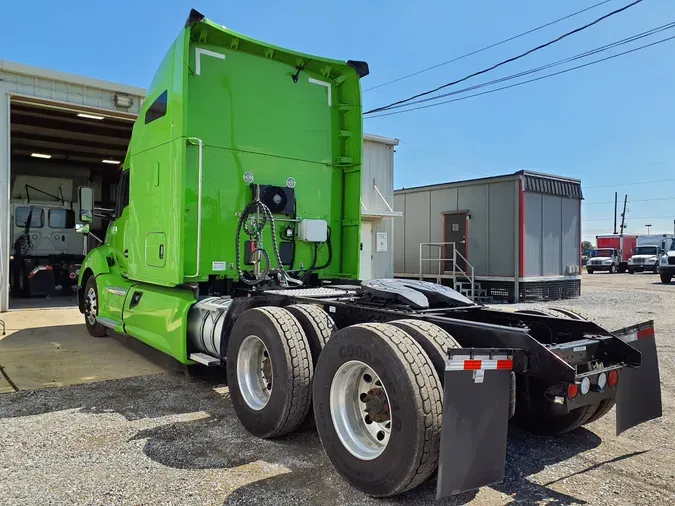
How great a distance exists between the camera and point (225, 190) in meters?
6.05

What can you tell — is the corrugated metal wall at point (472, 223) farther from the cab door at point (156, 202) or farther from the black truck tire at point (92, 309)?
the cab door at point (156, 202)

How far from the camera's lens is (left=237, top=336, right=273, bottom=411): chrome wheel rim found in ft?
14.6

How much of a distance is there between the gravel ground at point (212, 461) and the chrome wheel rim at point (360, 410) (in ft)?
0.93

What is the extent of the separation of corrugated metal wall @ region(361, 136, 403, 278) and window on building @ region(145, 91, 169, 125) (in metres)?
9.20

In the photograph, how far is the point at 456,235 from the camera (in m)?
17.2

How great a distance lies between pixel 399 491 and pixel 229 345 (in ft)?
7.24

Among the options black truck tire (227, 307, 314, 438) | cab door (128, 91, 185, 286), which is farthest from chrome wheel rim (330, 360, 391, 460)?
cab door (128, 91, 185, 286)

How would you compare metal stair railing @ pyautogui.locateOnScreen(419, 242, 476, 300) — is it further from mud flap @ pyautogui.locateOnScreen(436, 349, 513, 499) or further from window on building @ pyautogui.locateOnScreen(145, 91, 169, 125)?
mud flap @ pyautogui.locateOnScreen(436, 349, 513, 499)

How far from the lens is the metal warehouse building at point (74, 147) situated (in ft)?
34.7

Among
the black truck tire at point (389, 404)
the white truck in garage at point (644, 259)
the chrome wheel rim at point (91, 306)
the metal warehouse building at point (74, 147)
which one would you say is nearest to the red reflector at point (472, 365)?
the black truck tire at point (389, 404)

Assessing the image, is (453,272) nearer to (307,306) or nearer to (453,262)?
(453,262)

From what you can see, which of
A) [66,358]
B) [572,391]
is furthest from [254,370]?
[66,358]

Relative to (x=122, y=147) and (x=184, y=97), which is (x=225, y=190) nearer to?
(x=184, y=97)

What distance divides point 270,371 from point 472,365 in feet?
6.92
